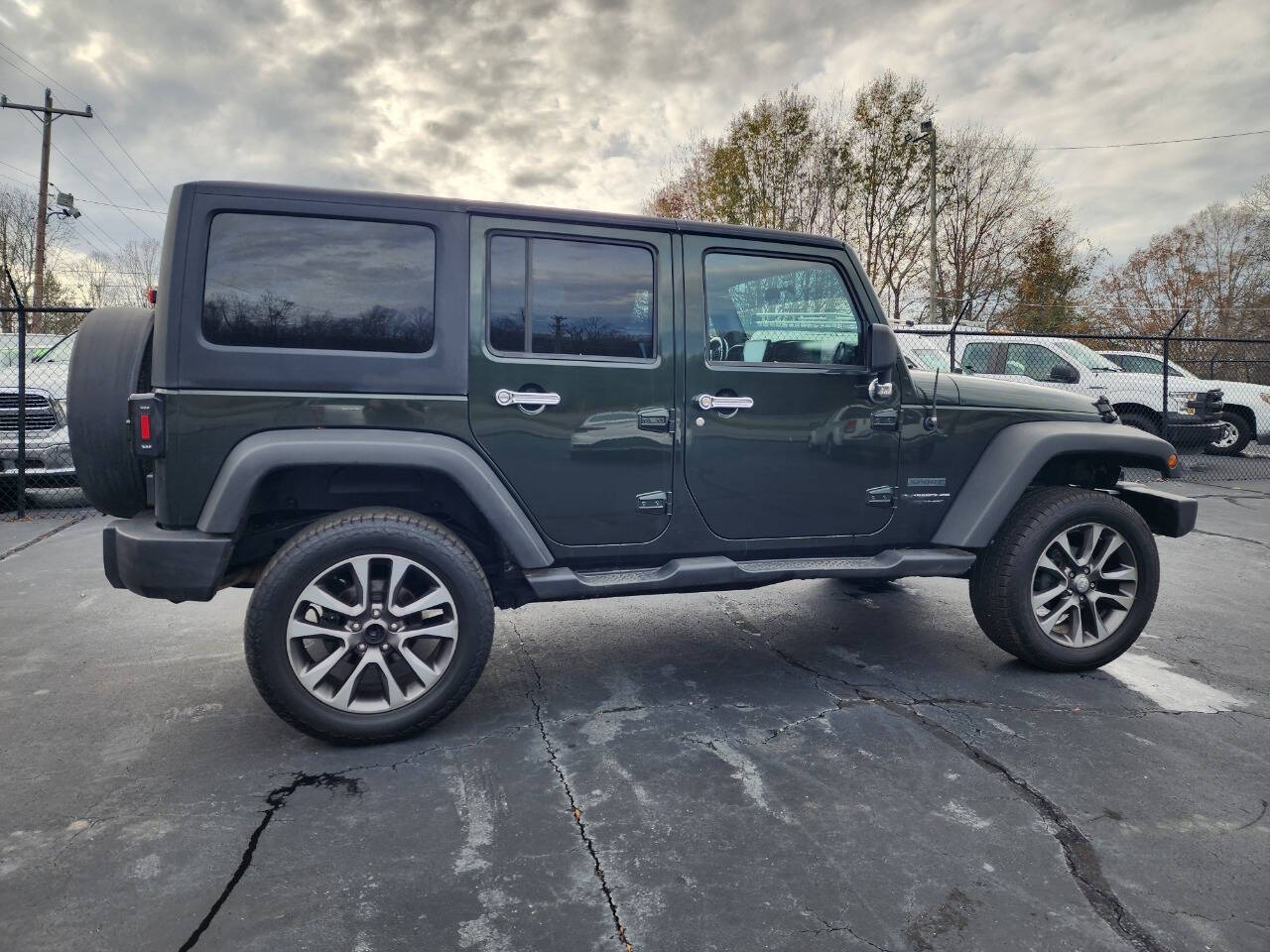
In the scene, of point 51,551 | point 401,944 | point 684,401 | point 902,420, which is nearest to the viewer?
point 401,944

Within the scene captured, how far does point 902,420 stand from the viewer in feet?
A: 11.9

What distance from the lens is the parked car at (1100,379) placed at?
11359 millimetres

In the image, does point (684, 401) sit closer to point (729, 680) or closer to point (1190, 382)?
point (729, 680)

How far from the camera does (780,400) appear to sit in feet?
11.3

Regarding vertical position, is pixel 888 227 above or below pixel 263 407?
above

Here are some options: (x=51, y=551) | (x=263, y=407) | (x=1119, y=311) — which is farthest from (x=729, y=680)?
(x=1119, y=311)

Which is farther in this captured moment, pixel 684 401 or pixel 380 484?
pixel 684 401

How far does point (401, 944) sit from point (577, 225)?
8.37ft

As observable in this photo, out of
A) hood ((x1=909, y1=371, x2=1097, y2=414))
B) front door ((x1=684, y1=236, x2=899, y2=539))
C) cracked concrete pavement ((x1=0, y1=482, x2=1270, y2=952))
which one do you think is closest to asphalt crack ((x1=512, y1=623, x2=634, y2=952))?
cracked concrete pavement ((x1=0, y1=482, x2=1270, y2=952))

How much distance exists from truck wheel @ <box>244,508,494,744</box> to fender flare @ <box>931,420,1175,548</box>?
2189 mm

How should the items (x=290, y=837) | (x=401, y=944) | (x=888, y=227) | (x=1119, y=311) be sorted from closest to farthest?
(x=401, y=944), (x=290, y=837), (x=888, y=227), (x=1119, y=311)

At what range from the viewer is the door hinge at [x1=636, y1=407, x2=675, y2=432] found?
128 inches

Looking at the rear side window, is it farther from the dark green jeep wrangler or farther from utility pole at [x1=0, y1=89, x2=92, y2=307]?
utility pole at [x1=0, y1=89, x2=92, y2=307]

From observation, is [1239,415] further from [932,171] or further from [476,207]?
[932,171]
